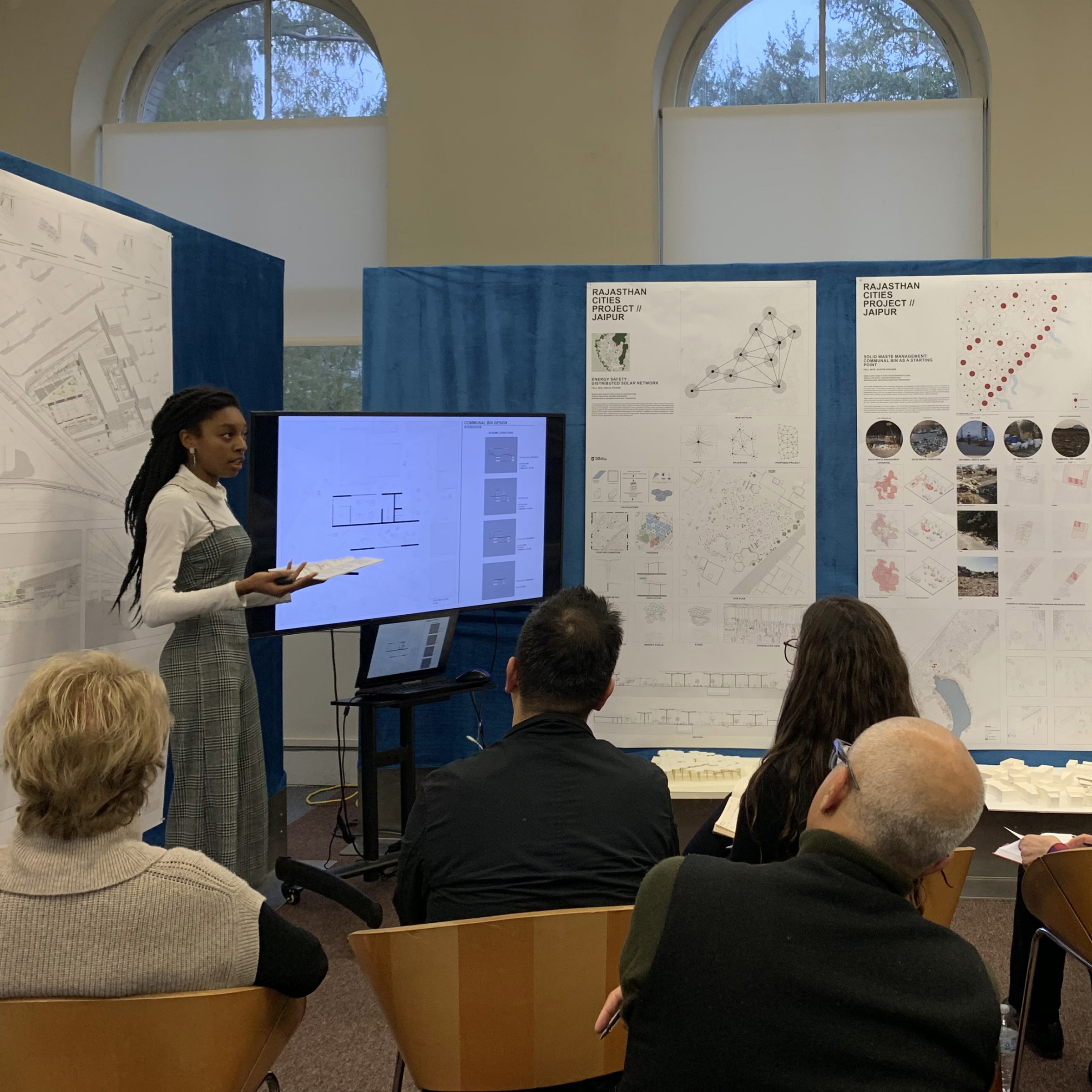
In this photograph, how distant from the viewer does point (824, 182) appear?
4.62 metres

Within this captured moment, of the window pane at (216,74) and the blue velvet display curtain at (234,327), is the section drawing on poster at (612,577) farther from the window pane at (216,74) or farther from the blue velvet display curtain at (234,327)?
the window pane at (216,74)

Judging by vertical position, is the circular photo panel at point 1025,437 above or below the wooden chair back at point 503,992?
above

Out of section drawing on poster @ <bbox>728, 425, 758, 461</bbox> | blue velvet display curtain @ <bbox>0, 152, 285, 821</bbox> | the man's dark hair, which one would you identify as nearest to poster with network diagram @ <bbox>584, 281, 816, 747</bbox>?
section drawing on poster @ <bbox>728, 425, 758, 461</bbox>

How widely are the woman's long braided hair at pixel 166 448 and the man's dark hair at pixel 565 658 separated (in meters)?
1.37

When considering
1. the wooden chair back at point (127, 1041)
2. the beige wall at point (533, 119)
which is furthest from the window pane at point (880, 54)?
the wooden chair back at point (127, 1041)

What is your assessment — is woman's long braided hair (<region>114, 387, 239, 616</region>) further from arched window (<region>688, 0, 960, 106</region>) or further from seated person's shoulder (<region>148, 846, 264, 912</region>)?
arched window (<region>688, 0, 960, 106</region>)

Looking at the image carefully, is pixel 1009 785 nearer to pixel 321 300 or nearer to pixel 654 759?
pixel 654 759

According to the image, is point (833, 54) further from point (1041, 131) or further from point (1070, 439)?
point (1070, 439)

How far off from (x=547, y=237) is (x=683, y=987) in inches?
158

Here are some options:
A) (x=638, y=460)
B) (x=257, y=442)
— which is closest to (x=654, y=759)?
(x=638, y=460)

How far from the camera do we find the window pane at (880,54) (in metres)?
4.70

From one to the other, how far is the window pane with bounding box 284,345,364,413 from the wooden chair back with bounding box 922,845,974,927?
361 cm

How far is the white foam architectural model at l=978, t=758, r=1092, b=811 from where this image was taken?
3254 mm

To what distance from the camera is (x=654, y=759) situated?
362 cm
